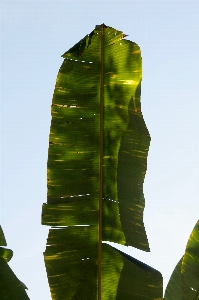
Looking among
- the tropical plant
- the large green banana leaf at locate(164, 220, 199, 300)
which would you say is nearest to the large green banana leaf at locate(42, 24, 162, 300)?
the tropical plant

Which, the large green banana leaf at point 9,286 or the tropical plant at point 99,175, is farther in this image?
the tropical plant at point 99,175

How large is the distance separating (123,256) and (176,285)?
0.58m

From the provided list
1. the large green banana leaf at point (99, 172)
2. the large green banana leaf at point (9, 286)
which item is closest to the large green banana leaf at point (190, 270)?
the large green banana leaf at point (99, 172)

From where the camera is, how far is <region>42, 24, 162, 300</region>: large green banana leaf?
2979 millimetres

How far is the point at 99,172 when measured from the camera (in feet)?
10.0

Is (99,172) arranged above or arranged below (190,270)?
above

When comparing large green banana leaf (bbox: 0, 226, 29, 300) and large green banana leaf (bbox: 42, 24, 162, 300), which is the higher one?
large green banana leaf (bbox: 42, 24, 162, 300)

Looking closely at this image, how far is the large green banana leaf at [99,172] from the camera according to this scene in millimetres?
2979

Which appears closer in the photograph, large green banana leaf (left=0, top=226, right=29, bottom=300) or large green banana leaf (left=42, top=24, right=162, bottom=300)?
large green banana leaf (left=0, top=226, right=29, bottom=300)

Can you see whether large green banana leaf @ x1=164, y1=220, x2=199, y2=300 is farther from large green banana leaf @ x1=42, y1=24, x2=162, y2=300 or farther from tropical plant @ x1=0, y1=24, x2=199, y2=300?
large green banana leaf @ x1=42, y1=24, x2=162, y2=300

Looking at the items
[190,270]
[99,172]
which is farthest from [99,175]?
[190,270]

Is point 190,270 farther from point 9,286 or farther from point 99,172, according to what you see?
point 9,286

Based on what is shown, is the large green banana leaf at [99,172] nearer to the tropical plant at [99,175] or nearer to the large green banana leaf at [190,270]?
the tropical plant at [99,175]

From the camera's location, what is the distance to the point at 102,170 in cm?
304
